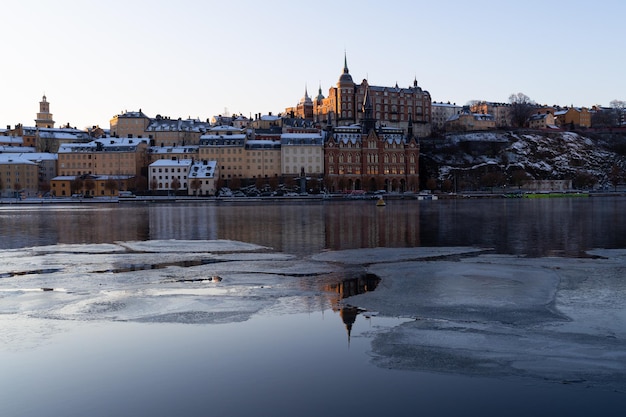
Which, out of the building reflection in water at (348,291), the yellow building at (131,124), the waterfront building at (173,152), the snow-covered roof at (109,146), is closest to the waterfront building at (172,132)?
the yellow building at (131,124)

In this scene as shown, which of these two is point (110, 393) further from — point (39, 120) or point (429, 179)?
point (39, 120)

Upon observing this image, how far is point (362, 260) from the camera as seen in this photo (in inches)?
845

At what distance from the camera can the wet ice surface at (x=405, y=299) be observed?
984 centimetres

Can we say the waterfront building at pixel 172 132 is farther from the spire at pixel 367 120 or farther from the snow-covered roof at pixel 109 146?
the spire at pixel 367 120

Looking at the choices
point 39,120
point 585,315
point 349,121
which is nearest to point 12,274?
point 585,315

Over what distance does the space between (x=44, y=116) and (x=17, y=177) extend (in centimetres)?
5077

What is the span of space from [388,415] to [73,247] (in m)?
22.1

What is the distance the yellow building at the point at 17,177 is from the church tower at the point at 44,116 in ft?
136

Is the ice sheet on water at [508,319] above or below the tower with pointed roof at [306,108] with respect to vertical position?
below

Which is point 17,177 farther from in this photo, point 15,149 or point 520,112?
point 520,112

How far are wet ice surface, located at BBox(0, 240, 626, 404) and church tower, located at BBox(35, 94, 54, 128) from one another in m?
151

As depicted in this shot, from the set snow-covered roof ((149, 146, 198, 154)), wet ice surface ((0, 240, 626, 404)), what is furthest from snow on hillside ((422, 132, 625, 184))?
wet ice surface ((0, 240, 626, 404))

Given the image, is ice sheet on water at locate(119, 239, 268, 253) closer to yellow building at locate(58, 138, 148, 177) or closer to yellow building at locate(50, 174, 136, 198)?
yellow building at locate(50, 174, 136, 198)

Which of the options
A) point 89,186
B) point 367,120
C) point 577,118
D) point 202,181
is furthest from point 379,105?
point 89,186
